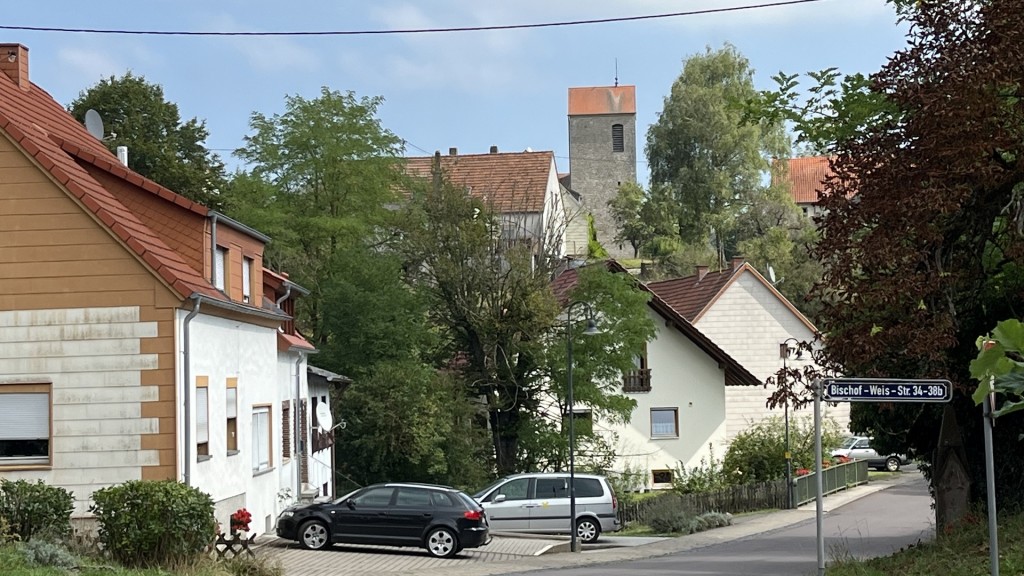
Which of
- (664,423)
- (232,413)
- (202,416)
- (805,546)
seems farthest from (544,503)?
(664,423)

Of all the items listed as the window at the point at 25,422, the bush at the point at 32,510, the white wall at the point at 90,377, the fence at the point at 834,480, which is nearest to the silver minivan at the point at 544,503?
the fence at the point at 834,480

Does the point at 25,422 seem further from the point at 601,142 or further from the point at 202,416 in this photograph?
the point at 601,142

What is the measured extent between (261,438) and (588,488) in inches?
369

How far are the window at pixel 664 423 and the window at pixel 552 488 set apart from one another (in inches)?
714

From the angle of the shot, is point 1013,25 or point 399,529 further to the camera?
point 399,529

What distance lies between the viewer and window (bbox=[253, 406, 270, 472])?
2569 cm

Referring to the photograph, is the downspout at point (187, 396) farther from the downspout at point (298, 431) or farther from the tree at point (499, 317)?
the tree at point (499, 317)

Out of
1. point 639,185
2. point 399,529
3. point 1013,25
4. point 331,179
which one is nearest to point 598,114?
point 639,185

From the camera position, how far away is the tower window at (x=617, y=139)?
121938 mm

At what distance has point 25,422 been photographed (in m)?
20.0

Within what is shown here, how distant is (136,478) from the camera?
19.9 meters

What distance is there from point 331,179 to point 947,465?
31207mm

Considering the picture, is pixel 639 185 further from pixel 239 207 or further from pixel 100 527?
pixel 100 527

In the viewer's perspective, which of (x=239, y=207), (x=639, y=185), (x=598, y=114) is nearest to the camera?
(x=239, y=207)
